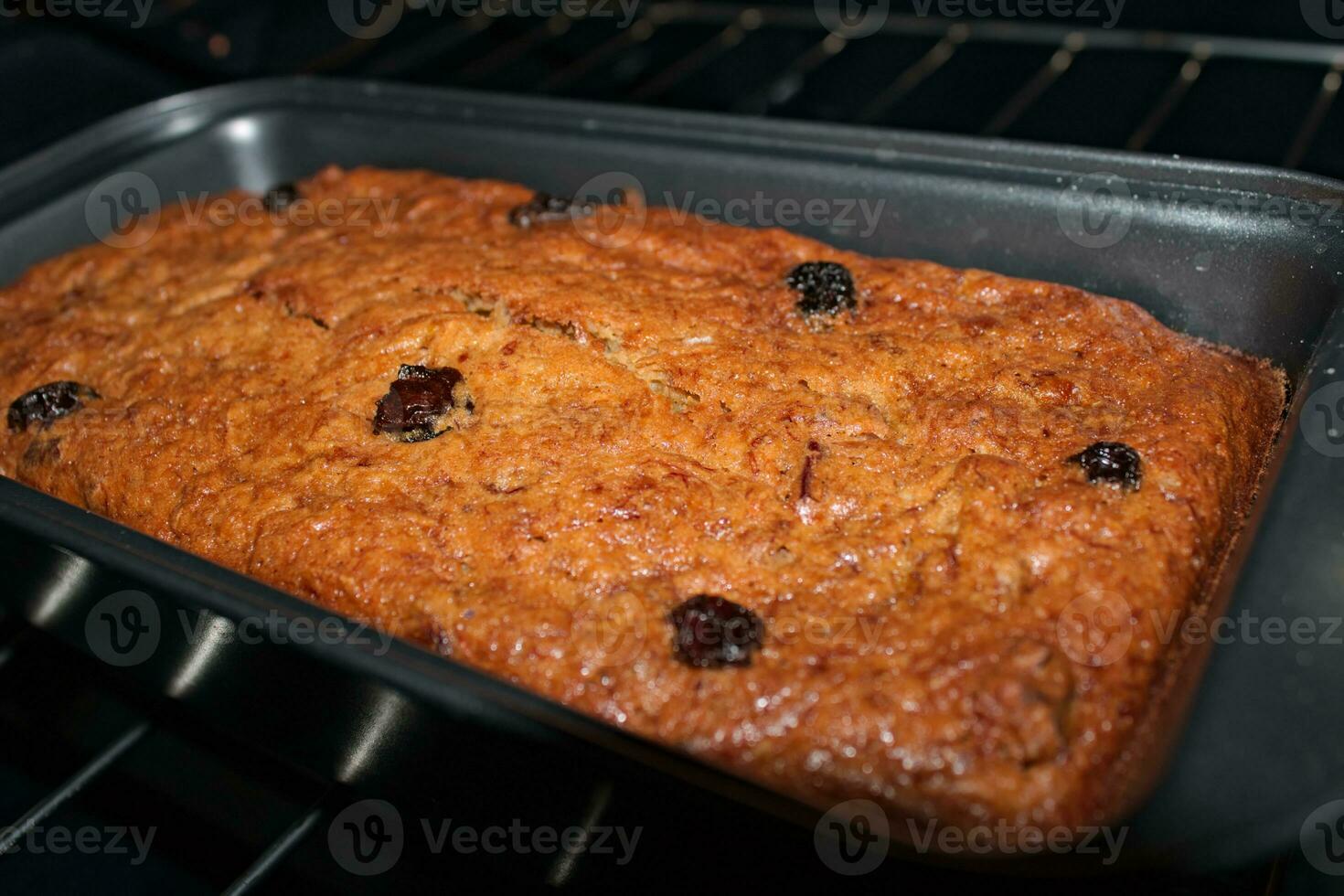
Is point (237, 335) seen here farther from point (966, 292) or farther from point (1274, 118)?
point (1274, 118)

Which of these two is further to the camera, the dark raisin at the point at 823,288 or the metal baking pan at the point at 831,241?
the dark raisin at the point at 823,288

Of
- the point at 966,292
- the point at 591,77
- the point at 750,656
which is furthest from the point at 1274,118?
the point at 750,656

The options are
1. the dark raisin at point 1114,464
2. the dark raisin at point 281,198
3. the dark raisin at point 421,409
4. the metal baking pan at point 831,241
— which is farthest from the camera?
the dark raisin at point 281,198

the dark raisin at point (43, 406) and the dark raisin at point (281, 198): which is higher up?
the dark raisin at point (281, 198)

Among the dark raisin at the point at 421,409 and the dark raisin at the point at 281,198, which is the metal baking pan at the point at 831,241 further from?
the dark raisin at the point at 421,409

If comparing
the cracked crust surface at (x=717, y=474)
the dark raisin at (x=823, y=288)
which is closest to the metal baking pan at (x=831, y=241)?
the cracked crust surface at (x=717, y=474)

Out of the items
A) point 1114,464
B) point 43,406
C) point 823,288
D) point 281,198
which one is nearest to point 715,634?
point 1114,464

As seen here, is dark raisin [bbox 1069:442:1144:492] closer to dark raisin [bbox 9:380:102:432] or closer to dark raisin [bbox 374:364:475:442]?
dark raisin [bbox 374:364:475:442]
